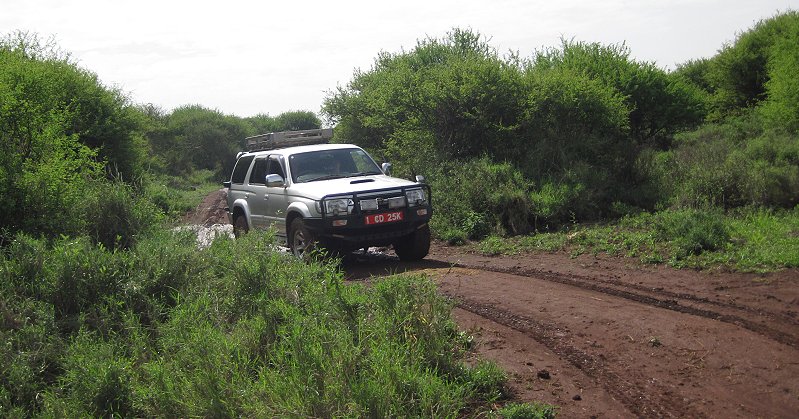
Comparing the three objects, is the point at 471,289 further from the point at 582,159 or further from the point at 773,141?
the point at 773,141

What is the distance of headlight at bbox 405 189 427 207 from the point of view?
11.3 meters

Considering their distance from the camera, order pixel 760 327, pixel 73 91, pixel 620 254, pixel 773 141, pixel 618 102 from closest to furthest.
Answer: pixel 760 327
pixel 620 254
pixel 773 141
pixel 618 102
pixel 73 91

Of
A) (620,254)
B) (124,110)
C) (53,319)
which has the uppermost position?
(124,110)

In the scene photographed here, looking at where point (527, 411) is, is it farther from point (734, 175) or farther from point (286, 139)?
point (734, 175)

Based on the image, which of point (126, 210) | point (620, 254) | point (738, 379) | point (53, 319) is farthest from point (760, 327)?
point (126, 210)

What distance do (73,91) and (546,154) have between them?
50.0ft

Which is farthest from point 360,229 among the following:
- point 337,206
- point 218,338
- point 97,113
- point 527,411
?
point 97,113

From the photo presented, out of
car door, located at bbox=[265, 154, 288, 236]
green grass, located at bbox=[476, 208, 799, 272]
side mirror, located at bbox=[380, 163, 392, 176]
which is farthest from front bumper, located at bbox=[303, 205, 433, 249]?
green grass, located at bbox=[476, 208, 799, 272]

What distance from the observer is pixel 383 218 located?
437 inches

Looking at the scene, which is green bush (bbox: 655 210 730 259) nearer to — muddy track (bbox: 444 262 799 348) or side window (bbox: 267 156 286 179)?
muddy track (bbox: 444 262 799 348)

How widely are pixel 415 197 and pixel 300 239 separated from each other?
1.82 m

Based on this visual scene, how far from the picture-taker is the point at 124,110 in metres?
26.2

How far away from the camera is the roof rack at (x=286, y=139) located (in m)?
14.8

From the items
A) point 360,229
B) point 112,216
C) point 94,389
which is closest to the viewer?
point 94,389
